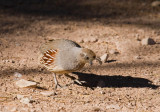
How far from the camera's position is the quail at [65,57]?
16.2ft

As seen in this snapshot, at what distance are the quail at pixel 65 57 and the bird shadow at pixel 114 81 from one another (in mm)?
605

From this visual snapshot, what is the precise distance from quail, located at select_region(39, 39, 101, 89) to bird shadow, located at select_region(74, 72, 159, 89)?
1.99 feet

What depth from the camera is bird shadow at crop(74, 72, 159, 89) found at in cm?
541

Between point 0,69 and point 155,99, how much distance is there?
10.1 ft

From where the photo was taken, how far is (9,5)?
31.2 ft

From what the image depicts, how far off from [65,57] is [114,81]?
1.19 m

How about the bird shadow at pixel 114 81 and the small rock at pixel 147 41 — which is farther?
the small rock at pixel 147 41

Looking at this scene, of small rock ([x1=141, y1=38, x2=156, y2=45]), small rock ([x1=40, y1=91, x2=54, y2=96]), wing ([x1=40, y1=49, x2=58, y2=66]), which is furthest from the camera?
small rock ([x1=141, y1=38, x2=156, y2=45])

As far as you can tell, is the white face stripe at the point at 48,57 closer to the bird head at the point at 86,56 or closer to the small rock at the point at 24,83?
the small rock at the point at 24,83

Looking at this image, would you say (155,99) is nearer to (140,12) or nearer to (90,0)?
(140,12)

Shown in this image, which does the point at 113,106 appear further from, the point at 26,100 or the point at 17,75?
the point at 17,75

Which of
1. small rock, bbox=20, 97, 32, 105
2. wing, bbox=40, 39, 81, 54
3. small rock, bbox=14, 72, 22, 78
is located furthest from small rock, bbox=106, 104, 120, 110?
small rock, bbox=14, 72, 22, 78

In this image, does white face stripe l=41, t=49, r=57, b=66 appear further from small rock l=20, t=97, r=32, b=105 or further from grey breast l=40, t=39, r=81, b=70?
small rock l=20, t=97, r=32, b=105

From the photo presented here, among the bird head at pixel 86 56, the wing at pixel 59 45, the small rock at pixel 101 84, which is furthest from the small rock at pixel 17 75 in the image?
the small rock at pixel 101 84
